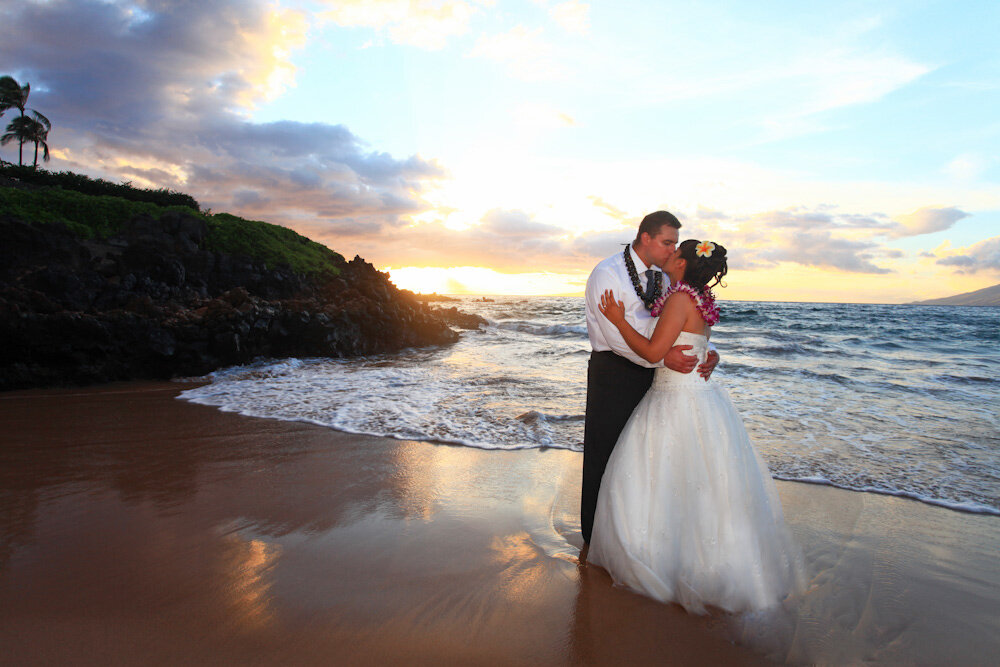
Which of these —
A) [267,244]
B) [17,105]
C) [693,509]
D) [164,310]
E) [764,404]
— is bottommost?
[764,404]

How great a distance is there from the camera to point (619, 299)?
358 cm

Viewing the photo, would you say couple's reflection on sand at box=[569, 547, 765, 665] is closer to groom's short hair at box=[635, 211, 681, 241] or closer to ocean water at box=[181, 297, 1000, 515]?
groom's short hair at box=[635, 211, 681, 241]

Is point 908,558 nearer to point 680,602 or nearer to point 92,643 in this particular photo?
point 680,602

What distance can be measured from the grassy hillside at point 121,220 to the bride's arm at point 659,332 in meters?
16.7

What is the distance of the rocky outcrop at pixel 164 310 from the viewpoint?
9.81m

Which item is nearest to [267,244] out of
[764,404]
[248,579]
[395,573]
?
[764,404]

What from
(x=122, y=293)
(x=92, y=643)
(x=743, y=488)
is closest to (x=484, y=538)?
(x=743, y=488)

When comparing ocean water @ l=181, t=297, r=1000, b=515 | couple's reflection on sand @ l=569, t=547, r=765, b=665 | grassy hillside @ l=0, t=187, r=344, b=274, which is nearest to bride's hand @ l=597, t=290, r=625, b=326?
couple's reflection on sand @ l=569, t=547, r=765, b=665

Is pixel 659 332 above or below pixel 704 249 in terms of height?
below

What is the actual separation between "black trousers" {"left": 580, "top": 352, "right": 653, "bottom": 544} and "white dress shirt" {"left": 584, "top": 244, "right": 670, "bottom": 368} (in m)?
0.13

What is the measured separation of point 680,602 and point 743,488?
0.77 meters

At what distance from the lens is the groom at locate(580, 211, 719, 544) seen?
3561 millimetres

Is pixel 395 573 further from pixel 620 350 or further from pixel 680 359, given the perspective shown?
pixel 680 359

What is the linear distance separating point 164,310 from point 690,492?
39.5 ft
